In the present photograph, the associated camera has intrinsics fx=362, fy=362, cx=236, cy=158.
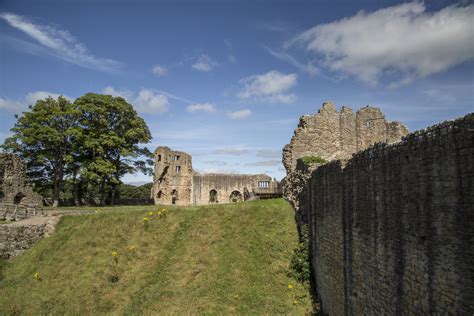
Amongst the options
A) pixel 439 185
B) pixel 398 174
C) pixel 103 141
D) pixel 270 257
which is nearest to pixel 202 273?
pixel 270 257

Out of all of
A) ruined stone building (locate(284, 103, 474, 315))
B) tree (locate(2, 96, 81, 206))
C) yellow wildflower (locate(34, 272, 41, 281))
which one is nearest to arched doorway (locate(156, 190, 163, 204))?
tree (locate(2, 96, 81, 206))

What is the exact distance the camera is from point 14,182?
30406 mm

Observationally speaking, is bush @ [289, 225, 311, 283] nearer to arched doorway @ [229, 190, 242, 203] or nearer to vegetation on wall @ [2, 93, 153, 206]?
vegetation on wall @ [2, 93, 153, 206]

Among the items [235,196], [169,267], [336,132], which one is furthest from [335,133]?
[235,196]

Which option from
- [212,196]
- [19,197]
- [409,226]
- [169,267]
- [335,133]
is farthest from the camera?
[212,196]

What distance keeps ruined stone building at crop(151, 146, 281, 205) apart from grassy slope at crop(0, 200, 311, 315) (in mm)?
21366

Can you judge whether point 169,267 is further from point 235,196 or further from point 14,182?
point 235,196

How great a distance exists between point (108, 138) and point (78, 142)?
274 centimetres

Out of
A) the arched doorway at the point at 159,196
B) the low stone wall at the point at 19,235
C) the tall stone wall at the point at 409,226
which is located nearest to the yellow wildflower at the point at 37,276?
the low stone wall at the point at 19,235

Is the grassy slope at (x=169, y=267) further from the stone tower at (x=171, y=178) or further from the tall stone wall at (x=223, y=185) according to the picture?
the tall stone wall at (x=223, y=185)

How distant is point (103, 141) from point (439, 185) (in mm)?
32657

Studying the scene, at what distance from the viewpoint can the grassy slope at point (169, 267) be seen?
14508 millimetres

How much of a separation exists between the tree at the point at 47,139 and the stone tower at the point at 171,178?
11.3m

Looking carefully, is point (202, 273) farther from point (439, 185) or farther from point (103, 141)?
point (103, 141)
